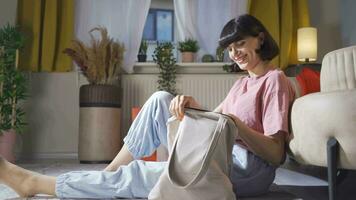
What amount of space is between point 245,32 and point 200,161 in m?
0.46

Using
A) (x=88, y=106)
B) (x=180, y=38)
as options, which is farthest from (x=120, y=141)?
(x=180, y=38)

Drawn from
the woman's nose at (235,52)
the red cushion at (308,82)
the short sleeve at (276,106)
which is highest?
the woman's nose at (235,52)

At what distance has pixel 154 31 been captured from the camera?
11.2 feet

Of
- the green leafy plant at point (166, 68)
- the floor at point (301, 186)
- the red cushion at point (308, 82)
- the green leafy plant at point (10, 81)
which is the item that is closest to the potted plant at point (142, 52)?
the green leafy plant at point (166, 68)

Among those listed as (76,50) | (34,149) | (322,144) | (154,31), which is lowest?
(34,149)

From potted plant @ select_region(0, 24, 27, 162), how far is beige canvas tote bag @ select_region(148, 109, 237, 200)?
2.00 meters

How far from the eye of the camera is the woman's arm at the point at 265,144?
3.24ft

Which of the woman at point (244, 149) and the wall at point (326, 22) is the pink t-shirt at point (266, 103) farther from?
the wall at point (326, 22)

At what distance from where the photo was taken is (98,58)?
110 inches

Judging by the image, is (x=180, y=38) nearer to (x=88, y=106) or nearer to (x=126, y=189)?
(x=88, y=106)

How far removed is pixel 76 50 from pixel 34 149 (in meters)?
0.89

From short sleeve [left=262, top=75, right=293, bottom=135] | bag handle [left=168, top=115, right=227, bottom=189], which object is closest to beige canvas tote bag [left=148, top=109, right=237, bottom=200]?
bag handle [left=168, top=115, right=227, bottom=189]

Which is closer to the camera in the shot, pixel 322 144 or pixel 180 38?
pixel 322 144

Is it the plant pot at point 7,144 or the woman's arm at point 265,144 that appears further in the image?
the plant pot at point 7,144
